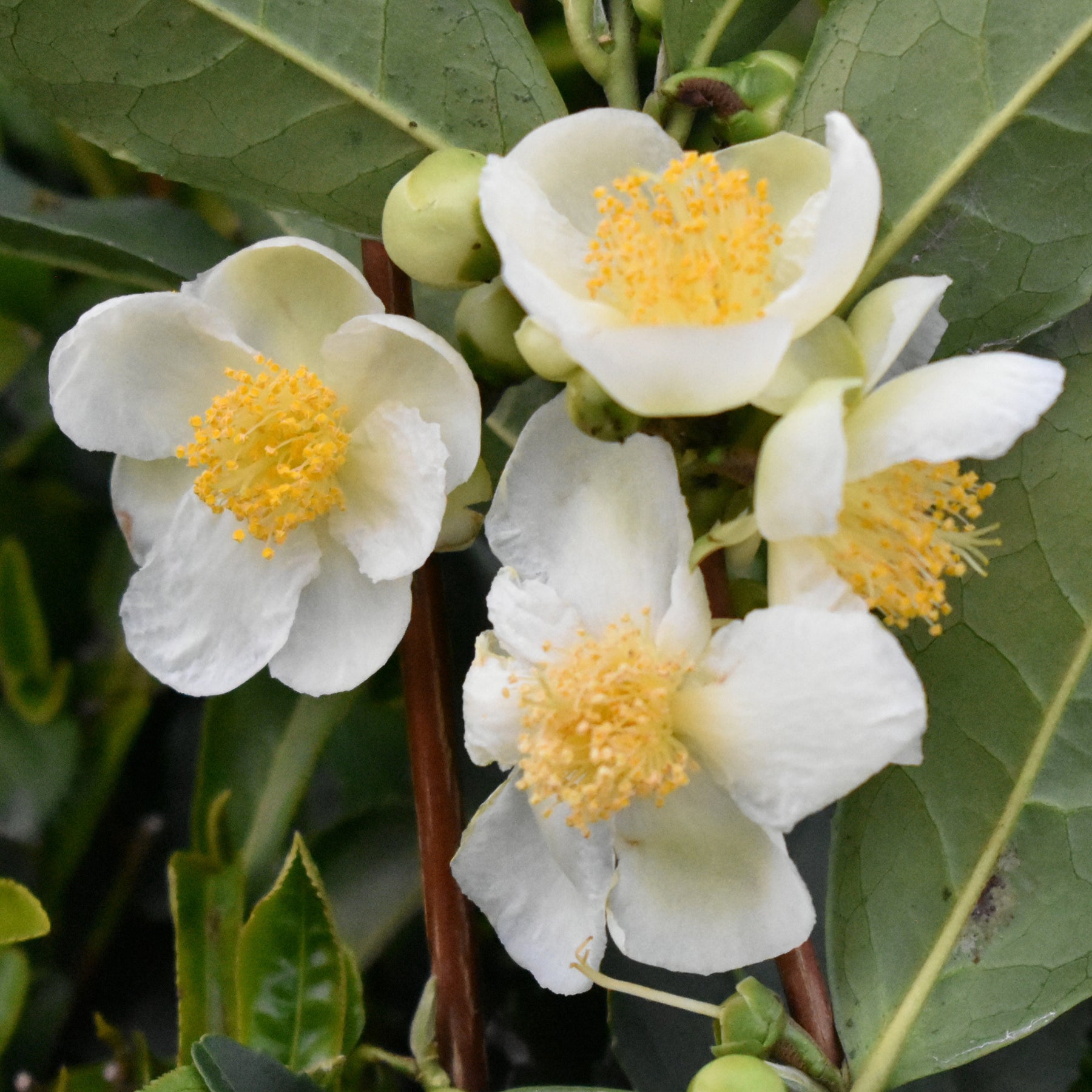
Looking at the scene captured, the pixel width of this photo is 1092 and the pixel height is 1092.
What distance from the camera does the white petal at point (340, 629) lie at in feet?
2.84

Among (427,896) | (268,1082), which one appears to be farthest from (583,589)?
(268,1082)

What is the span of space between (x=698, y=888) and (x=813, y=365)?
0.34 meters

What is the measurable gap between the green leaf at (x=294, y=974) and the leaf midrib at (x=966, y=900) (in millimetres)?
388

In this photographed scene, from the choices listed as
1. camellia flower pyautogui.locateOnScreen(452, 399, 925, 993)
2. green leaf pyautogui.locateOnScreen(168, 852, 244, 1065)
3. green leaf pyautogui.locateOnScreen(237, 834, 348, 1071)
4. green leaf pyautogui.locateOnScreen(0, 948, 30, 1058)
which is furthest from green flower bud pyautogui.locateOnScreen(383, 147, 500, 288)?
green leaf pyautogui.locateOnScreen(0, 948, 30, 1058)

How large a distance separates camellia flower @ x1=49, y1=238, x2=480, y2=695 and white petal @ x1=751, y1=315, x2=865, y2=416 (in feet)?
0.77

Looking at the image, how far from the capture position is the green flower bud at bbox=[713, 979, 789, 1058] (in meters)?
0.75

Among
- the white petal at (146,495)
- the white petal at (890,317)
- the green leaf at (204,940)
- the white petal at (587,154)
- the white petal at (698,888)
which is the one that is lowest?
the green leaf at (204,940)

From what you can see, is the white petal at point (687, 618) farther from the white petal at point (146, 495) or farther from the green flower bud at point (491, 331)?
the white petal at point (146, 495)

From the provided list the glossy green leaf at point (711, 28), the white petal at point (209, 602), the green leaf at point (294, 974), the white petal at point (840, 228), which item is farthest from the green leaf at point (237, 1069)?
the glossy green leaf at point (711, 28)

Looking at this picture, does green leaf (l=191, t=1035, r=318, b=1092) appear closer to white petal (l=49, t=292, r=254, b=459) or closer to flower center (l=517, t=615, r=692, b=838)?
flower center (l=517, t=615, r=692, b=838)

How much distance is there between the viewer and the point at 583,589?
31.0 inches

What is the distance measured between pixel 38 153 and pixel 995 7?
41.7 inches

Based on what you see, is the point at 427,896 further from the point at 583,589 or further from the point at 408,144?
the point at 408,144

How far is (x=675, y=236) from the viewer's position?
29.0 inches
